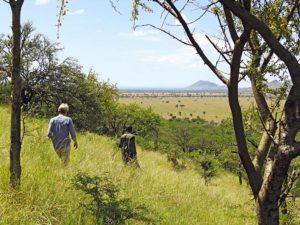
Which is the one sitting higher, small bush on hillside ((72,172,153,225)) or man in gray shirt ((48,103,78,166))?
man in gray shirt ((48,103,78,166))

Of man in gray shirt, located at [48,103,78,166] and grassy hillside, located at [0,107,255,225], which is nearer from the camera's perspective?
grassy hillside, located at [0,107,255,225]

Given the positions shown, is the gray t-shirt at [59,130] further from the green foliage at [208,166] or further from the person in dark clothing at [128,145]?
the green foliage at [208,166]

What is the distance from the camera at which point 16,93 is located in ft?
12.8

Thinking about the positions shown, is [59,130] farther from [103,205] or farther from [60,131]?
[103,205]

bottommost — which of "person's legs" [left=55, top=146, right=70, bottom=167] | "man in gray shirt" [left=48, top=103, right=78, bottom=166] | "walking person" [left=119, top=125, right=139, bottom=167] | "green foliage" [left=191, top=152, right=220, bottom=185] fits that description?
"green foliage" [left=191, top=152, right=220, bottom=185]

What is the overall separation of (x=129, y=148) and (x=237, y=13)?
27.7 ft

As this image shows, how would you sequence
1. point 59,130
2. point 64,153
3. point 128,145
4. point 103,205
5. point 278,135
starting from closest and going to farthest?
point 278,135, point 103,205, point 64,153, point 59,130, point 128,145

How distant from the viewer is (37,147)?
7.65m

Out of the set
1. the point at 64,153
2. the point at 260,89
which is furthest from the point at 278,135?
the point at 64,153

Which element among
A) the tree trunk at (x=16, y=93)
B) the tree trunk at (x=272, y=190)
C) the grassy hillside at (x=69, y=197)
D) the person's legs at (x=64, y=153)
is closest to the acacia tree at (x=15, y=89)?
the tree trunk at (x=16, y=93)

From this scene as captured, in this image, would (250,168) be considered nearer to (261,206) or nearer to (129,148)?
(261,206)

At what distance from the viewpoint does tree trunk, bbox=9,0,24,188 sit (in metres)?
3.76

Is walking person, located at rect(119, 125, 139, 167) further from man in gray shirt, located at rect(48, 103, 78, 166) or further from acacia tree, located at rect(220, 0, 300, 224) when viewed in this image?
acacia tree, located at rect(220, 0, 300, 224)

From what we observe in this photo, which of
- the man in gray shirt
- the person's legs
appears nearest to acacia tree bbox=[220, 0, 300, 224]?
the person's legs
